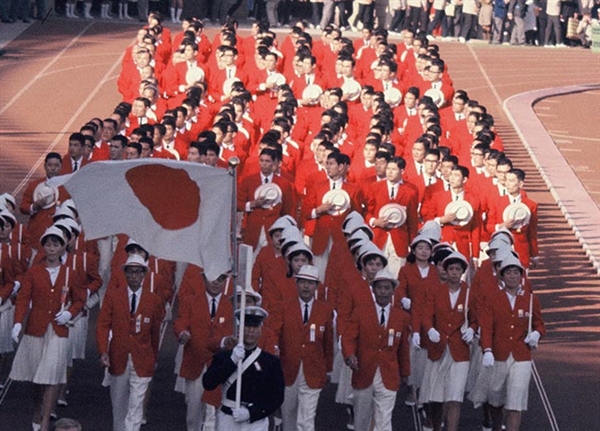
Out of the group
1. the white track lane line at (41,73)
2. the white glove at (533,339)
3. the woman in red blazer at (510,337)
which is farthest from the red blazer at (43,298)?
the white track lane line at (41,73)

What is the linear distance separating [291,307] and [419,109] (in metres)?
10.8

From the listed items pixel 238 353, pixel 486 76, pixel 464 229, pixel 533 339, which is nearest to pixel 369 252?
pixel 533 339

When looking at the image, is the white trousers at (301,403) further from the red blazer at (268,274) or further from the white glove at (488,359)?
the white glove at (488,359)

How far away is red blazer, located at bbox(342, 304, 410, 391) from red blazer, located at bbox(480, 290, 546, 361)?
779 mm

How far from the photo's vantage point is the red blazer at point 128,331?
16.3 metres

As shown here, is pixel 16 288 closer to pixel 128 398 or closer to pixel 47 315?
pixel 47 315

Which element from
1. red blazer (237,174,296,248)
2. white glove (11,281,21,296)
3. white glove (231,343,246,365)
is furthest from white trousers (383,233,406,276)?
white glove (231,343,246,365)

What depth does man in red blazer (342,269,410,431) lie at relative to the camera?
16.2 metres

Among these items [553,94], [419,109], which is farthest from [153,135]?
[553,94]

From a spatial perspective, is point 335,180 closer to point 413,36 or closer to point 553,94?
point 413,36

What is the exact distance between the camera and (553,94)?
138 ft

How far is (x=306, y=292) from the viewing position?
1630 cm

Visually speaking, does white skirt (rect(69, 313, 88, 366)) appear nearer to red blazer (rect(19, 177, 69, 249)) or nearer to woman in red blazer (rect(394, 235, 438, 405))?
red blazer (rect(19, 177, 69, 249))

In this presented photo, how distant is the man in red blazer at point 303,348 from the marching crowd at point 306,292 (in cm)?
1
